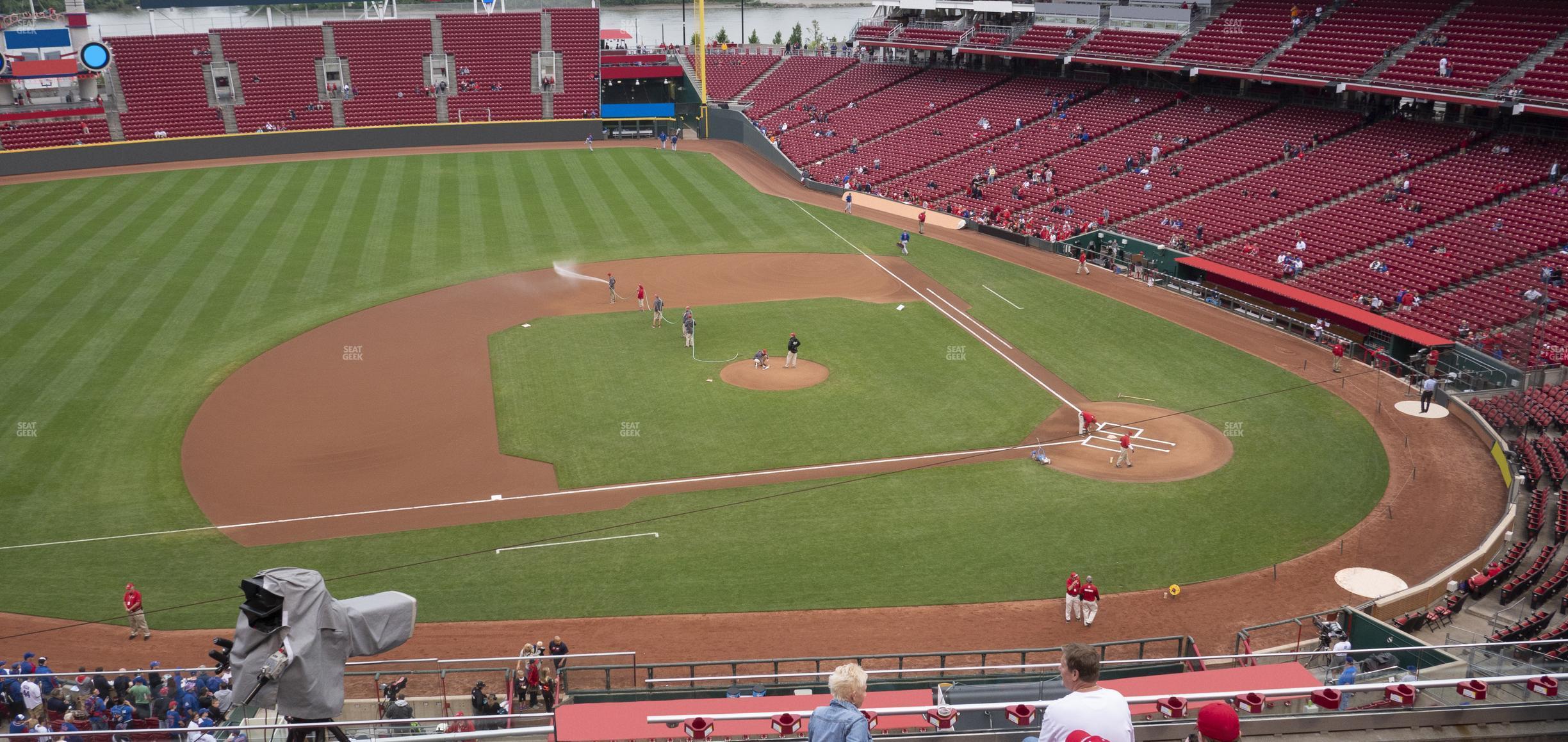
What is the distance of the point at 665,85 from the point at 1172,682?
7252 cm

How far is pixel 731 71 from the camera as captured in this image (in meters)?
88.1

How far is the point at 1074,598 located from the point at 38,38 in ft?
244

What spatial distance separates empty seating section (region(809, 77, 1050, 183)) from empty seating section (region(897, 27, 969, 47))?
5.20 metres

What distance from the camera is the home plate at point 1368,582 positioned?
23.2 m

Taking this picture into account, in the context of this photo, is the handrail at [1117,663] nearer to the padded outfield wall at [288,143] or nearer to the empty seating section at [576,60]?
the padded outfield wall at [288,143]

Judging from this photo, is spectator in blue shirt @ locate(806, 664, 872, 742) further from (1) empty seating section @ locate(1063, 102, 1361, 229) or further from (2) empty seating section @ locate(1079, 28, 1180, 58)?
(2) empty seating section @ locate(1079, 28, 1180, 58)

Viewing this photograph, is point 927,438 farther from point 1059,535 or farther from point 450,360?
point 450,360

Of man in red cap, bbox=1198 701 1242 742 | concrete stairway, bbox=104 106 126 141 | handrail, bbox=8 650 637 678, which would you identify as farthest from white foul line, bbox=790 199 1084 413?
concrete stairway, bbox=104 106 126 141

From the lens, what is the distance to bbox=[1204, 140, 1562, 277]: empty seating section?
4178cm

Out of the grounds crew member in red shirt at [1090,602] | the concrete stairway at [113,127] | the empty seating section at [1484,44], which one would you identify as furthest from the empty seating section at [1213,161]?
the concrete stairway at [113,127]

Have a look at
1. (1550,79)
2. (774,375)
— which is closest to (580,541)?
(774,375)

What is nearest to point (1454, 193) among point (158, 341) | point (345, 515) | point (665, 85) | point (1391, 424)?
point (1391, 424)

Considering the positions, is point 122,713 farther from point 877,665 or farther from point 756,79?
point 756,79

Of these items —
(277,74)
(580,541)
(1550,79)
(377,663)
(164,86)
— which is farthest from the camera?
(277,74)
